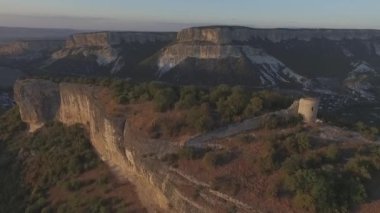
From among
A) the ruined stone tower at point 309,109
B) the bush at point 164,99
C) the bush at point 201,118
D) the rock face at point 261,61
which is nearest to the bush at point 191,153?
the bush at point 201,118

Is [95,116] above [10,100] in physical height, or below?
above

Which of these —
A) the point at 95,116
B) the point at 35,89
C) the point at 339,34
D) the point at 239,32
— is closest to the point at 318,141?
the point at 95,116

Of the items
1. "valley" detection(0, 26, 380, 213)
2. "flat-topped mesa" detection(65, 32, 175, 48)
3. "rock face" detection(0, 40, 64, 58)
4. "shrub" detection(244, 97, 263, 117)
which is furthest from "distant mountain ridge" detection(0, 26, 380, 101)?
"shrub" detection(244, 97, 263, 117)

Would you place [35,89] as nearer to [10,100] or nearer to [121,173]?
[121,173]

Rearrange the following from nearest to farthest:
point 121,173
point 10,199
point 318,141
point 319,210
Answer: point 319,210, point 318,141, point 121,173, point 10,199

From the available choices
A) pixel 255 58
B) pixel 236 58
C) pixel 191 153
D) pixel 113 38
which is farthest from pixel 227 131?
pixel 113 38

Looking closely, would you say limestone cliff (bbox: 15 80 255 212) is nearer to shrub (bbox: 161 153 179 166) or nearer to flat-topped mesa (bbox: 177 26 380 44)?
shrub (bbox: 161 153 179 166)
